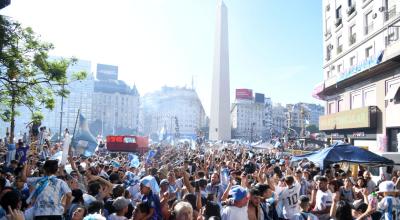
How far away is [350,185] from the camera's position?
323 inches

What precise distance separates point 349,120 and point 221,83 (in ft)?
111

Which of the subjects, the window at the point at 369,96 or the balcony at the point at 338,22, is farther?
the balcony at the point at 338,22

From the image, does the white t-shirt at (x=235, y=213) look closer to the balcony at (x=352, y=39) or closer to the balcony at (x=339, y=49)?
the balcony at (x=352, y=39)

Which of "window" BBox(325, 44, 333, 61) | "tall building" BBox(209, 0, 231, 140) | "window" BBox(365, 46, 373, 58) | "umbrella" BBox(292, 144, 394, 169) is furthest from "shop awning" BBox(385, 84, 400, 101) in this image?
"tall building" BBox(209, 0, 231, 140)

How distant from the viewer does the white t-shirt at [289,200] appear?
6.43 m

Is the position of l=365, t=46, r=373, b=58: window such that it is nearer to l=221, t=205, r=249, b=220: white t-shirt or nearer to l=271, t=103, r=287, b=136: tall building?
l=221, t=205, r=249, b=220: white t-shirt

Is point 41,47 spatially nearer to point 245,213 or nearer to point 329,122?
point 245,213

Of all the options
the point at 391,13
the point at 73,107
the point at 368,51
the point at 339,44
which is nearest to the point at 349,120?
the point at 368,51

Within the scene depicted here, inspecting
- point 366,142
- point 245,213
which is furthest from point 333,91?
point 245,213

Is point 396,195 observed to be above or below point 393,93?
below

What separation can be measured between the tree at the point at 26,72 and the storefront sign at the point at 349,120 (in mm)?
20324

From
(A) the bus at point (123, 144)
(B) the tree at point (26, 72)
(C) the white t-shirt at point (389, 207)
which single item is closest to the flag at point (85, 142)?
(B) the tree at point (26, 72)

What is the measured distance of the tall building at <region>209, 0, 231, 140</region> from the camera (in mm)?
58062

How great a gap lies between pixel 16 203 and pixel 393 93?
71.1ft
